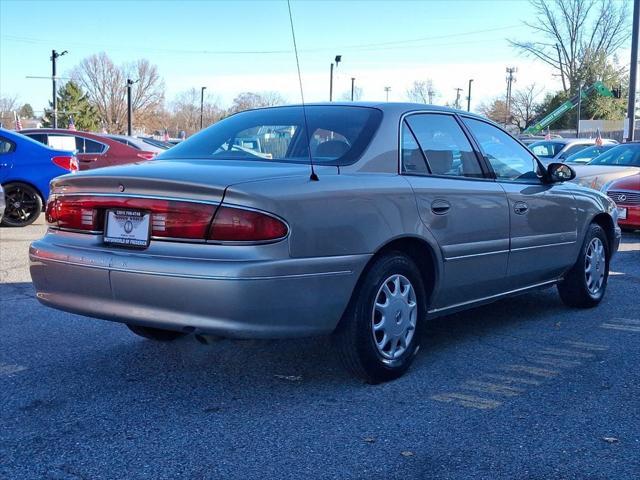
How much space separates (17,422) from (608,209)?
4.80 metres

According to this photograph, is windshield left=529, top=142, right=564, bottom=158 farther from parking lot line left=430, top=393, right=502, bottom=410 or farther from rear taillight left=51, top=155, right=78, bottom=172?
parking lot line left=430, top=393, right=502, bottom=410

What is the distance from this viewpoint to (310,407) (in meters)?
3.65

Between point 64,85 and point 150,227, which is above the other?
point 64,85

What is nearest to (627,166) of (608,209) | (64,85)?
(608,209)

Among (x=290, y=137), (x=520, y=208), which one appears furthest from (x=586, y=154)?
(x=290, y=137)

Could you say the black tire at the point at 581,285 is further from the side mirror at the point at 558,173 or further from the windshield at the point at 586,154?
the windshield at the point at 586,154

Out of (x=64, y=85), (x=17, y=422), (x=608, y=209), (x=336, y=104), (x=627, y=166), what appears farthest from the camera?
(x=64, y=85)

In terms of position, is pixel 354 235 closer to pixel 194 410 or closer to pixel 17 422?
pixel 194 410

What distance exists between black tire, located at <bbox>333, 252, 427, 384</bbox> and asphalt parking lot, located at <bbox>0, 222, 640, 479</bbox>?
0.10 m

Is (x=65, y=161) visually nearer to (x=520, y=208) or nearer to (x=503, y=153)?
(x=503, y=153)

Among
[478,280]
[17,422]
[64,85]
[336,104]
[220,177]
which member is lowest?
[17,422]

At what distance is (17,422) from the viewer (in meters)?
3.40

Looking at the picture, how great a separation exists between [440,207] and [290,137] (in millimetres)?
954

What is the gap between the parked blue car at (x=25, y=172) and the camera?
10.7 meters
